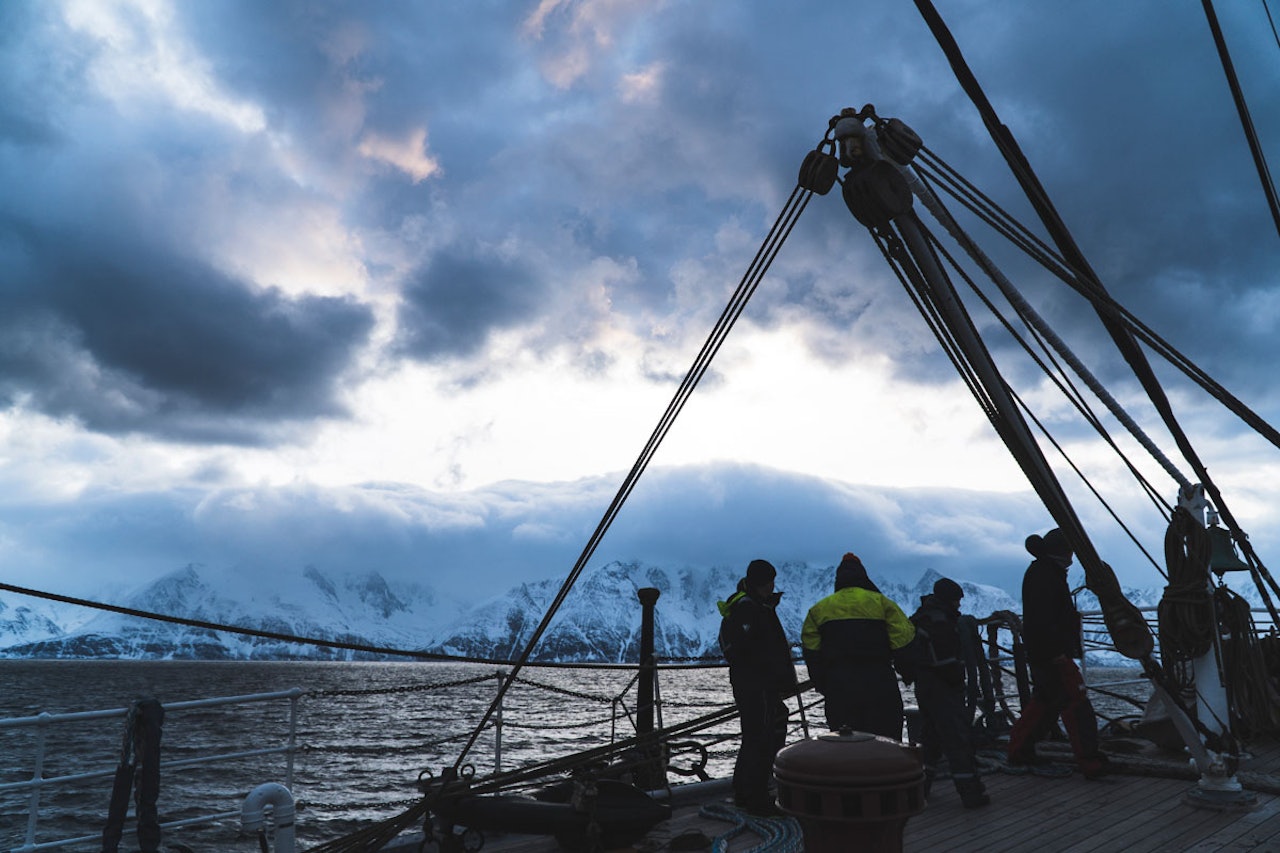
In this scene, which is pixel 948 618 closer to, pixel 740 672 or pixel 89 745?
pixel 740 672

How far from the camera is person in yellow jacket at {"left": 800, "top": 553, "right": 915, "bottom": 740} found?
571 centimetres

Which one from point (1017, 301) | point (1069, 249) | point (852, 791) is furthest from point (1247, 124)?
point (852, 791)

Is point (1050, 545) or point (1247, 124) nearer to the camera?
point (1050, 545)

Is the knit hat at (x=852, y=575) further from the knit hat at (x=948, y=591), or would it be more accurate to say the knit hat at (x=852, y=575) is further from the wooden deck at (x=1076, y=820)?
the wooden deck at (x=1076, y=820)

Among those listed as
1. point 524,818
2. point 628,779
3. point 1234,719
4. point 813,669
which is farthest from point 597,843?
point 1234,719

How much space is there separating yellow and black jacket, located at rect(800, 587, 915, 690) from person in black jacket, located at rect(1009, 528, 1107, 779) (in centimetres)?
193

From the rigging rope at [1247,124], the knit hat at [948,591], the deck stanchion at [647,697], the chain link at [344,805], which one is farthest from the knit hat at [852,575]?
the chain link at [344,805]

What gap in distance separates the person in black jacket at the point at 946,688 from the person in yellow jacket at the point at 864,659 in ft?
1.03

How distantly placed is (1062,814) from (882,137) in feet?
17.3

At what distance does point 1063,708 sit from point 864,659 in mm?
2621

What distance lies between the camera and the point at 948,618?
671cm

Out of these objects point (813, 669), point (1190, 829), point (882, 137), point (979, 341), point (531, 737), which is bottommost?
point (531, 737)

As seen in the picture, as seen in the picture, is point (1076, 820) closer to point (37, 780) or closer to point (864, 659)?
point (864, 659)

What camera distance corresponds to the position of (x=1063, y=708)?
708 cm
